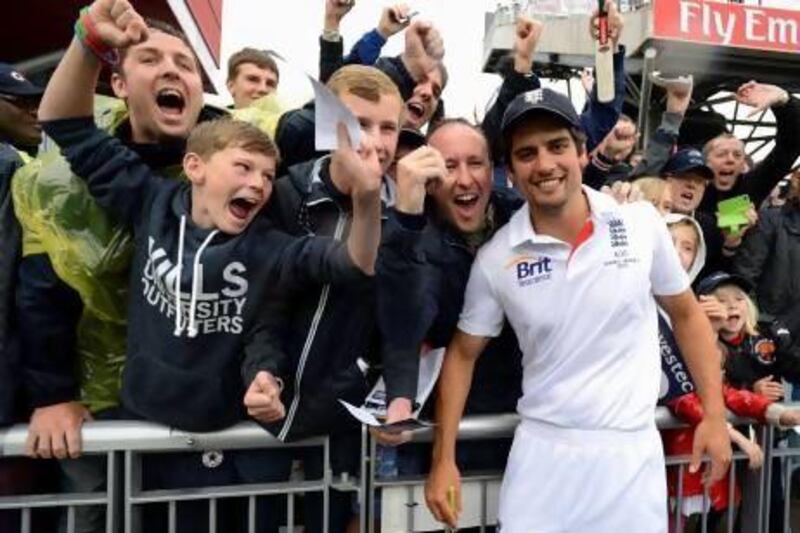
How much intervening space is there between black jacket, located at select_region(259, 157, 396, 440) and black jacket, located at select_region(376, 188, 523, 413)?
0.27 ft

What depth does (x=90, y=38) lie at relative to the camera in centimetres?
183

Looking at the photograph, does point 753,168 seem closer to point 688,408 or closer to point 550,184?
point 688,408

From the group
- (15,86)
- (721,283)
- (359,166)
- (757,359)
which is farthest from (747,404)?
(15,86)

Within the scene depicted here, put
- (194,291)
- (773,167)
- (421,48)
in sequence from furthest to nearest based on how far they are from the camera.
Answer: (773,167) → (421,48) → (194,291)

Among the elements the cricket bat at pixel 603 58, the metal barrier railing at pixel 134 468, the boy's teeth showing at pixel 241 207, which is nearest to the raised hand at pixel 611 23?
the cricket bat at pixel 603 58

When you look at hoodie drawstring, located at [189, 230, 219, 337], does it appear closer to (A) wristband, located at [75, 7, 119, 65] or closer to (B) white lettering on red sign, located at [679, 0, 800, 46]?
(A) wristband, located at [75, 7, 119, 65]

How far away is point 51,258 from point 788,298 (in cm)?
425

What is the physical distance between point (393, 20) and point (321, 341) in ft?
5.37

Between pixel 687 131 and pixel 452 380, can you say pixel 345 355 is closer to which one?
pixel 452 380

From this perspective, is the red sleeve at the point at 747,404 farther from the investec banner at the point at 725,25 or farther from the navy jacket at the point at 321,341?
the investec banner at the point at 725,25

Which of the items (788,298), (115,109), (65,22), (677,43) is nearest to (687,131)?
(677,43)

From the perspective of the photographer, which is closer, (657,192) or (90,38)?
(90,38)

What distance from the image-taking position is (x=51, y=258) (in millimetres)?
2096

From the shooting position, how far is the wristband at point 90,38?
181 cm
